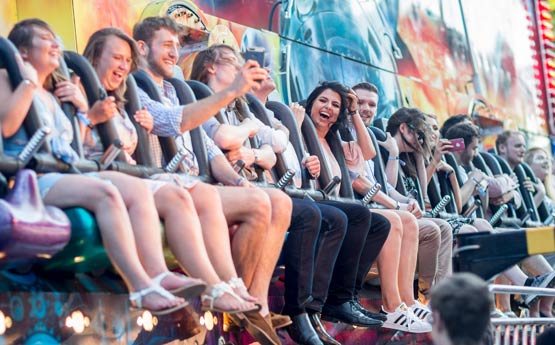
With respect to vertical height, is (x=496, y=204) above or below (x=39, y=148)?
below

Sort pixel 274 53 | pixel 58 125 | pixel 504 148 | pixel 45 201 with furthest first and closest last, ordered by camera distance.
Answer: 1. pixel 504 148
2. pixel 274 53
3. pixel 58 125
4. pixel 45 201

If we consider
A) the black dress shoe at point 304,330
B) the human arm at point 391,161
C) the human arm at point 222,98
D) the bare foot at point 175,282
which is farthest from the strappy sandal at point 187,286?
the human arm at point 391,161

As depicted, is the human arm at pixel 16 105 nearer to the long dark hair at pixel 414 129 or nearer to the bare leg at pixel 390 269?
the bare leg at pixel 390 269

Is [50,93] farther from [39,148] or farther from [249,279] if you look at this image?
[249,279]

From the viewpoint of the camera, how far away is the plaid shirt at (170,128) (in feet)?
15.9

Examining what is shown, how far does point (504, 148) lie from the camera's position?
389 inches

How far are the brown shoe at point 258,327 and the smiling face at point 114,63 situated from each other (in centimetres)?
100

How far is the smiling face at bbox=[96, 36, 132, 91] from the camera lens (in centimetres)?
469

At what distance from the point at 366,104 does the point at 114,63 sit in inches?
112

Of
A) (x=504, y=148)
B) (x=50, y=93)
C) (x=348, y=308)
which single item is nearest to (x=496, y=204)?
(x=504, y=148)

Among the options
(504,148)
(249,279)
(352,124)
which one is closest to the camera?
(249,279)

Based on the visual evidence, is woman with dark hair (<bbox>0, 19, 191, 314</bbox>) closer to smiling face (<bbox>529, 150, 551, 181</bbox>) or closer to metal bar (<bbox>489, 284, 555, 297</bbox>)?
metal bar (<bbox>489, 284, 555, 297</bbox>)

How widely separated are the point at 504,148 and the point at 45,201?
21.4ft

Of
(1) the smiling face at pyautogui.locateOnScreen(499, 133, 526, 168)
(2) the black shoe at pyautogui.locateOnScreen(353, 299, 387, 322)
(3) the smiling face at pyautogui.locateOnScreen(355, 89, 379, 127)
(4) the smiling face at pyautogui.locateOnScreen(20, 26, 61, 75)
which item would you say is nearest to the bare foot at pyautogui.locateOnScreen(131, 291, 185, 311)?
(4) the smiling face at pyautogui.locateOnScreen(20, 26, 61, 75)
